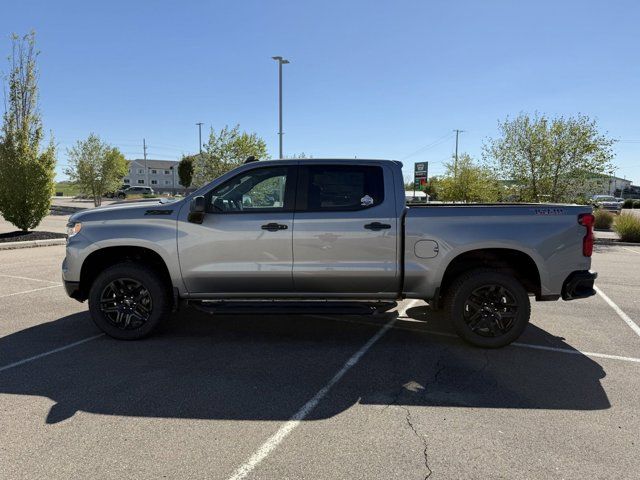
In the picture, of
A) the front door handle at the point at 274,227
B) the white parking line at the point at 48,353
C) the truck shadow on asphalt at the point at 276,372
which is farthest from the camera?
the front door handle at the point at 274,227

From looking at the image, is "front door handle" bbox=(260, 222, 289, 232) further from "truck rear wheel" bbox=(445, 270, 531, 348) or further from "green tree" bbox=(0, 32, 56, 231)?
"green tree" bbox=(0, 32, 56, 231)

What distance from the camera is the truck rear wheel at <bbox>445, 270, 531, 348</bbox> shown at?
473cm

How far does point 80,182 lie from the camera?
29.8 meters

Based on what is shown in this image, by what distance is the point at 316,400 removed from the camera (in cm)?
367

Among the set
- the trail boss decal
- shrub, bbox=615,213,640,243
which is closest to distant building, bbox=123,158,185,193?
shrub, bbox=615,213,640,243

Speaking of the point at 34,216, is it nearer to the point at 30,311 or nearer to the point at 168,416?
the point at 30,311

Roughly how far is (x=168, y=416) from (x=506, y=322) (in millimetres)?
3474

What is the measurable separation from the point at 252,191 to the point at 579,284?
3.63 meters

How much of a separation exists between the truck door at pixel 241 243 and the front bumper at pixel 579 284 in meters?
2.93

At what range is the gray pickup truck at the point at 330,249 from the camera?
470 centimetres

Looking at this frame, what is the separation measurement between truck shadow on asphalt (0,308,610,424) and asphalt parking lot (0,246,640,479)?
0.06ft

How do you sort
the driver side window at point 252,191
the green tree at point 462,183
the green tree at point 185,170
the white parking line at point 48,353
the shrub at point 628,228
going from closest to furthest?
1. the white parking line at point 48,353
2. the driver side window at point 252,191
3. the shrub at point 628,228
4. the green tree at point 462,183
5. the green tree at point 185,170

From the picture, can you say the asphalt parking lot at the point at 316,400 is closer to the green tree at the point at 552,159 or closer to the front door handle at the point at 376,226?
the front door handle at the point at 376,226

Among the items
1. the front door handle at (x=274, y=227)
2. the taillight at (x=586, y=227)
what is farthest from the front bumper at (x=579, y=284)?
the front door handle at (x=274, y=227)
